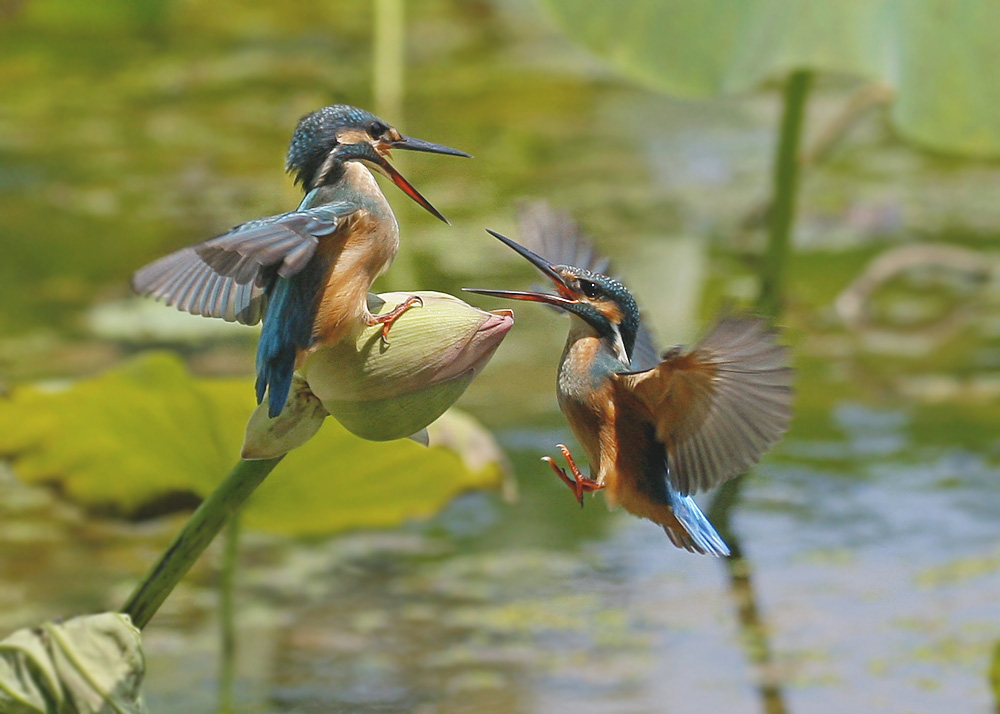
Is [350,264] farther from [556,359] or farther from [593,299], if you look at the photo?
[556,359]

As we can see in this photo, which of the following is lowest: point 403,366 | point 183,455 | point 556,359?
point 556,359

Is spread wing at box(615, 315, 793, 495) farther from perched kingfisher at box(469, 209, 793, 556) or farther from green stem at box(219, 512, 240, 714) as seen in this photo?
green stem at box(219, 512, 240, 714)

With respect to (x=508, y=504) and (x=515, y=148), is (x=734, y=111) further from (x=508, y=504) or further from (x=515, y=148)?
(x=508, y=504)

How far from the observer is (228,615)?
115 cm

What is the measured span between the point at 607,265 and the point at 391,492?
1.96ft

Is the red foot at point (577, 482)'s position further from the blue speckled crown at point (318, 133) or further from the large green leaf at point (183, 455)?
the large green leaf at point (183, 455)

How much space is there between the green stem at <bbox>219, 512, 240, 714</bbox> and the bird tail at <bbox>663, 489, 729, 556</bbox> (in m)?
0.45

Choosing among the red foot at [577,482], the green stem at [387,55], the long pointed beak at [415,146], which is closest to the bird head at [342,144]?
the long pointed beak at [415,146]

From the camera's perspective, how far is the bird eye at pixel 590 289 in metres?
0.53

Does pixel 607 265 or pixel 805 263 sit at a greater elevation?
pixel 607 265

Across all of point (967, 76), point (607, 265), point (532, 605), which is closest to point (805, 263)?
point (967, 76)

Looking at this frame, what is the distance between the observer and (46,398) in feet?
3.60

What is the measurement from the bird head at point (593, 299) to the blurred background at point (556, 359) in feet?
0.28

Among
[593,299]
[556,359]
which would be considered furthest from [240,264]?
[556,359]
